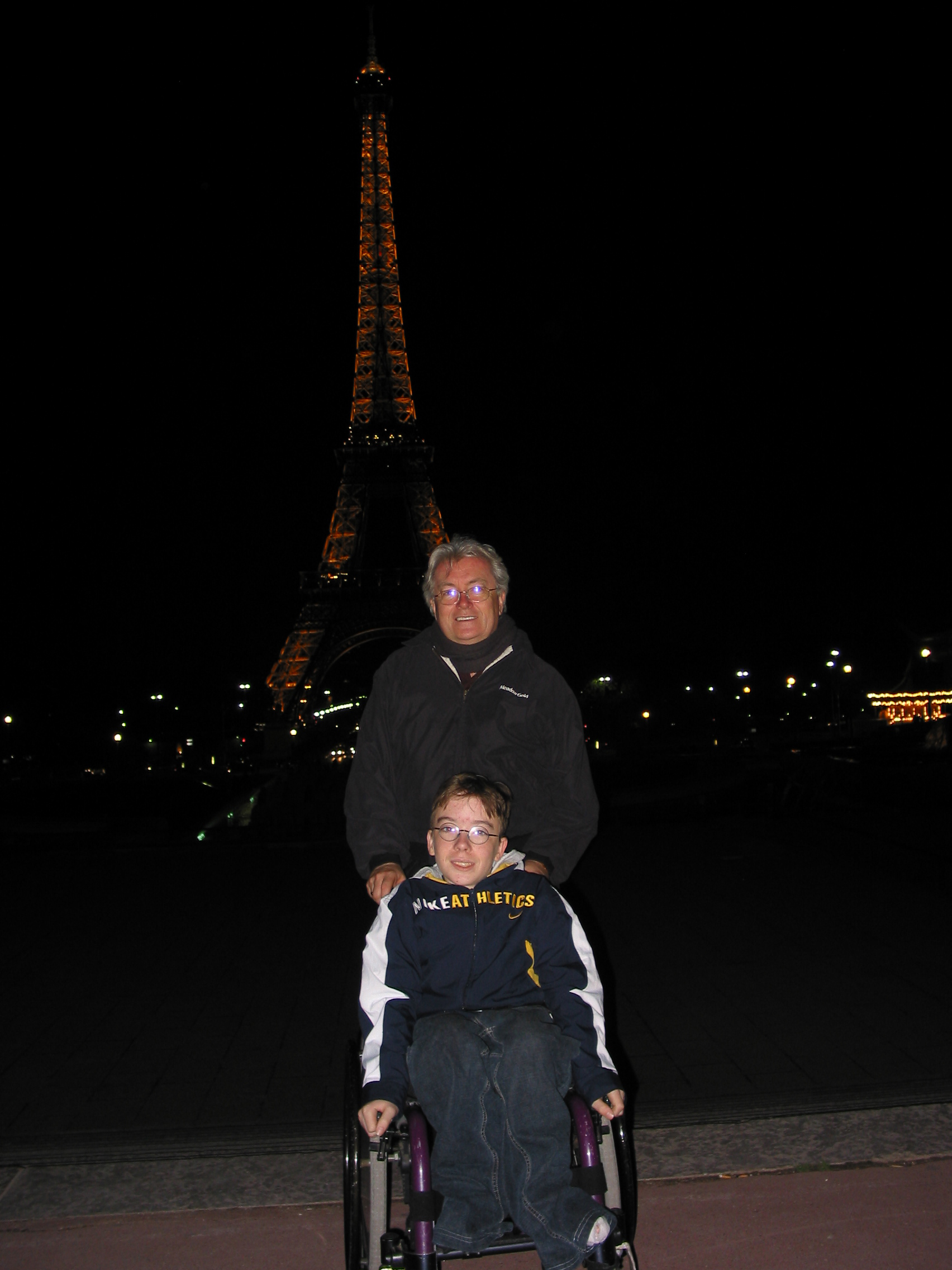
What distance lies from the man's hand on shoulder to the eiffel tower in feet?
142

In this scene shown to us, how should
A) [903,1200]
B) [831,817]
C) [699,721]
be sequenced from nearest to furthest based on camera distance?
[903,1200] < [831,817] < [699,721]

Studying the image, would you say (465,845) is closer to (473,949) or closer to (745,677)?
(473,949)

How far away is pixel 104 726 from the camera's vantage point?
39312 mm

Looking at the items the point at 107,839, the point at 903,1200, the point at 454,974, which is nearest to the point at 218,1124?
the point at 454,974

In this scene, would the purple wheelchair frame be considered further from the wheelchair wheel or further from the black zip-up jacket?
the black zip-up jacket

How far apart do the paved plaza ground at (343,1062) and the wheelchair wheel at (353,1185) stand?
0.34 meters

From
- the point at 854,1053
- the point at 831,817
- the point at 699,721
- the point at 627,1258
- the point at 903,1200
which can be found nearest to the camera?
the point at 627,1258

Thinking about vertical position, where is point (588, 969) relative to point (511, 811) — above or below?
below

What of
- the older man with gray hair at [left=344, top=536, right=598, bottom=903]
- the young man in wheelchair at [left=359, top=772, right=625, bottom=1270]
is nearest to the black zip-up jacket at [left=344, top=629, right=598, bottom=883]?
the older man with gray hair at [left=344, top=536, right=598, bottom=903]

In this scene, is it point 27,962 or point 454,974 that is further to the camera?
point 27,962

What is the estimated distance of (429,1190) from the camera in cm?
254

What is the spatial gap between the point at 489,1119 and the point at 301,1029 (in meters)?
2.56

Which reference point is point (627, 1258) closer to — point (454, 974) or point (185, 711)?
point (454, 974)

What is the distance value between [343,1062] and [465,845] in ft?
7.11
